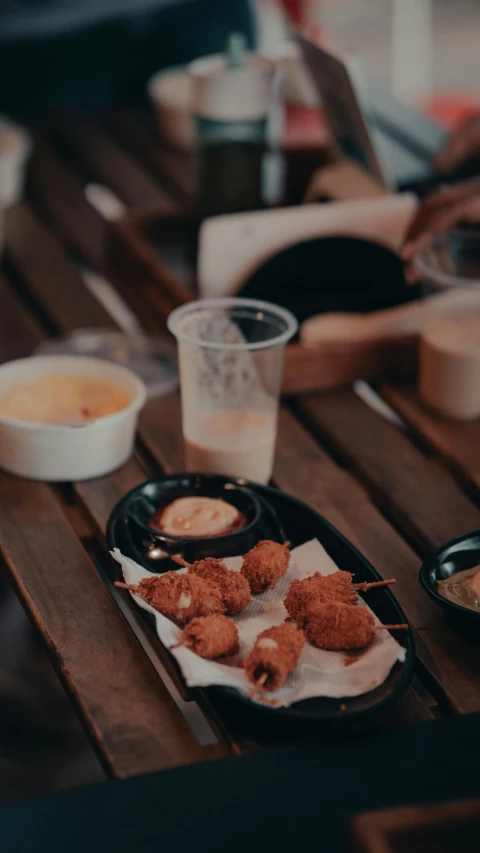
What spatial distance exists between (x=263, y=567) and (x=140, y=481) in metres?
0.35

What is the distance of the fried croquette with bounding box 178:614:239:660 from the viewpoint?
1.03 m

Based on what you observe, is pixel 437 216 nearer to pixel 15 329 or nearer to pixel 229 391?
pixel 229 391

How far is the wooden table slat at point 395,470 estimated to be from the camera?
138cm

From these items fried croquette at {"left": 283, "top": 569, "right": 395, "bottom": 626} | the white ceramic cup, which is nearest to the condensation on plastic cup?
fried croquette at {"left": 283, "top": 569, "right": 395, "bottom": 626}

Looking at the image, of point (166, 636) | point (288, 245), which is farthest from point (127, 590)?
point (288, 245)

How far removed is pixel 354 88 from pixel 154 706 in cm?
116

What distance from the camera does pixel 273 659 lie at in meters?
0.99

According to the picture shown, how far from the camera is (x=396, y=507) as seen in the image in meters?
1.42

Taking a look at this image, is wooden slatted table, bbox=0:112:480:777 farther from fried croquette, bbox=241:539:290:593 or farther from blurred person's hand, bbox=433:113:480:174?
blurred person's hand, bbox=433:113:480:174

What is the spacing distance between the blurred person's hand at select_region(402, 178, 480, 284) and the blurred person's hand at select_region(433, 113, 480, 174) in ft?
1.87

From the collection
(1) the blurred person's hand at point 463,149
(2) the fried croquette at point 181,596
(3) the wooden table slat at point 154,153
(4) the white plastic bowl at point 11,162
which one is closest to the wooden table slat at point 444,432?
(2) the fried croquette at point 181,596

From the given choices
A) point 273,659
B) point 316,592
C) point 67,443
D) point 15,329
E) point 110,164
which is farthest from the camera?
point 110,164

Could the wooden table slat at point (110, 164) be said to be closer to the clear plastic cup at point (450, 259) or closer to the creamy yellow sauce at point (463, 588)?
the clear plastic cup at point (450, 259)

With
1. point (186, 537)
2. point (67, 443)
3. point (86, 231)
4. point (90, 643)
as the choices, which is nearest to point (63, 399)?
point (67, 443)
